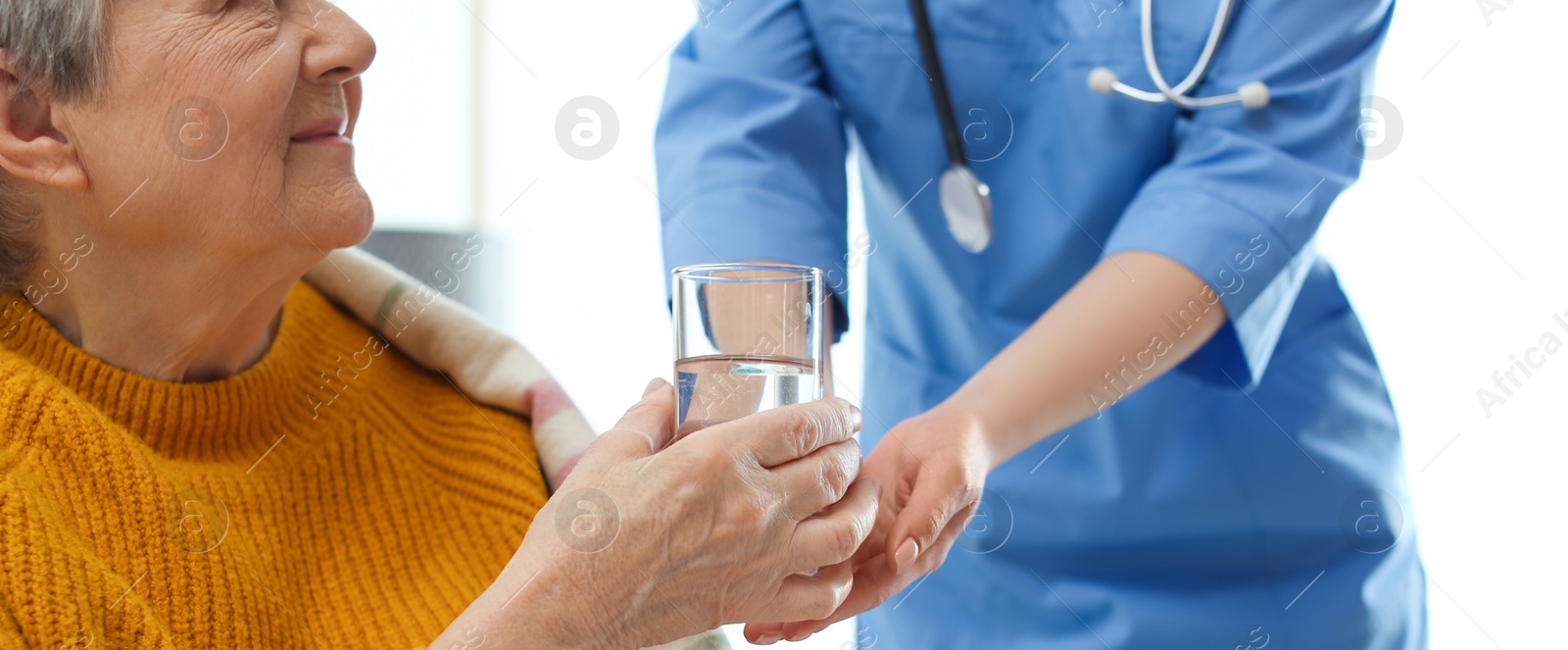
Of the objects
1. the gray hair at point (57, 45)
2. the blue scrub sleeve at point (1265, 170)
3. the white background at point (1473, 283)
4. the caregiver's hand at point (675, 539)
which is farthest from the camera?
the white background at point (1473, 283)

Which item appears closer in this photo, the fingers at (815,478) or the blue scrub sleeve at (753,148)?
the fingers at (815,478)

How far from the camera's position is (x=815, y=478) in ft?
2.52

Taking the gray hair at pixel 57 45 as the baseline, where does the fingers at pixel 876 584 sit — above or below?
above

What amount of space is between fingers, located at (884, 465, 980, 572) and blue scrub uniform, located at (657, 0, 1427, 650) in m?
0.26

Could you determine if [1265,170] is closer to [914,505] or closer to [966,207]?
[966,207]

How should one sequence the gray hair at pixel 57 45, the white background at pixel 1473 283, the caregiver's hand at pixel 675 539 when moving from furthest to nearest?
the white background at pixel 1473 283 < the gray hair at pixel 57 45 < the caregiver's hand at pixel 675 539

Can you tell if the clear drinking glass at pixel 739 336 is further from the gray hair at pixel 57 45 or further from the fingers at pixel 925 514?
the gray hair at pixel 57 45

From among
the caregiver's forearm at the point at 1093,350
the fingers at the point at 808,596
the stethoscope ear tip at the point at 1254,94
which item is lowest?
the fingers at the point at 808,596

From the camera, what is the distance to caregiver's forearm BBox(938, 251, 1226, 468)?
0.92 m

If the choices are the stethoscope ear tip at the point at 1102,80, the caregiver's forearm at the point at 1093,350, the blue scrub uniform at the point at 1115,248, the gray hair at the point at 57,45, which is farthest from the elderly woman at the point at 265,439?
the stethoscope ear tip at the point at 1102,80

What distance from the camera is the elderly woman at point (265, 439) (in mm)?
716

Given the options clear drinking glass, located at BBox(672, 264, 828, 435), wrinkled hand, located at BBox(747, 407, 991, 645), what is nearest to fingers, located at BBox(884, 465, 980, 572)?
wrinkled hand, located at BBox(747, 407, 991, 645)

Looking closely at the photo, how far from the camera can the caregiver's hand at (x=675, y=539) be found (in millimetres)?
692

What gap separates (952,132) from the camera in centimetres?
107
